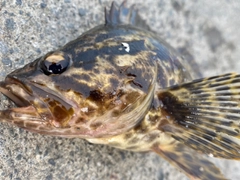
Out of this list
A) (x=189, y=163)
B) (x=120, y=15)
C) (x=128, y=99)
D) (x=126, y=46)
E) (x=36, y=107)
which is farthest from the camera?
(x=120, y=15)

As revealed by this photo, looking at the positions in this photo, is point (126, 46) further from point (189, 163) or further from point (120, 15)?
point (189, 163)

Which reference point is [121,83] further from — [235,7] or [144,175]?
[235,7]

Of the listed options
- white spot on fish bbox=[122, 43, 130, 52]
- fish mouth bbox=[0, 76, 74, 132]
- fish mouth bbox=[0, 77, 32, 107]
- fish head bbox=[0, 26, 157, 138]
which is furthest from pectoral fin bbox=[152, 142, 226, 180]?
fish mouth bbox=[0, 77, 32, 107]

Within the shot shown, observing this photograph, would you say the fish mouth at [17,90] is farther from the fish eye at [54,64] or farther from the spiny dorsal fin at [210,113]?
the spiny dorsal fin at [210,113]

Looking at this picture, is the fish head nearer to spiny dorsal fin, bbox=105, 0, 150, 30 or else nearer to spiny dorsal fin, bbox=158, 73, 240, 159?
spiny dorsal fin, bbox=158, 73, 240, 159

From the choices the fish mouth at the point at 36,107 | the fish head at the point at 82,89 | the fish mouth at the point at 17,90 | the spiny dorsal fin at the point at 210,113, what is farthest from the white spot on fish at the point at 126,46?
the fish mouth at the point at 17,90

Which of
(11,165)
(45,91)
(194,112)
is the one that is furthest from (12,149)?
(194,112)

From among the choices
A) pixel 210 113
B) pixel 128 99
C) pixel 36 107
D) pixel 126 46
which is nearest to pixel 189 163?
pixel 210 113
